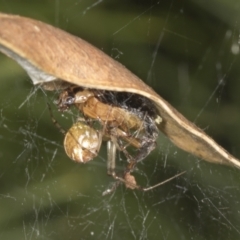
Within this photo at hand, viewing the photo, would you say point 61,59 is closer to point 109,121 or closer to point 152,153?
point 109,121

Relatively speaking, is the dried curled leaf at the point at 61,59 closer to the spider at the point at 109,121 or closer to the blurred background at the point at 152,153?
the spider at the point at 109,121

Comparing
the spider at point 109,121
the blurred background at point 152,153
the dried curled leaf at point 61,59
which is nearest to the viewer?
the dried curled leaf at point 61,59

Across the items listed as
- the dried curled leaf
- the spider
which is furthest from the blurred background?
the dried curled leaf

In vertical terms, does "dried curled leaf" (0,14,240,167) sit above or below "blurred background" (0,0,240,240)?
above

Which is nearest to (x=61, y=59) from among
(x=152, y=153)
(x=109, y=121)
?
(x=109, y=121)

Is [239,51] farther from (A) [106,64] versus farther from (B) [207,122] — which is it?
(A) [106,64]

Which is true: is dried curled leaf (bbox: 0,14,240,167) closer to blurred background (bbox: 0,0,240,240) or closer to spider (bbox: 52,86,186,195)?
spider (bbox: 52,86,186,195)

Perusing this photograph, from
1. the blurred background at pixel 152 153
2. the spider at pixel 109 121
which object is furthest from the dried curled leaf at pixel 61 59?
the blurred background at pixel 152 153
